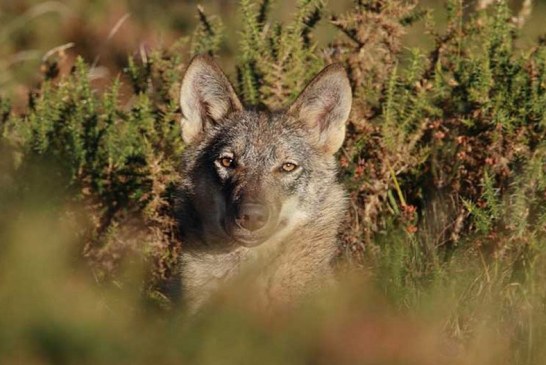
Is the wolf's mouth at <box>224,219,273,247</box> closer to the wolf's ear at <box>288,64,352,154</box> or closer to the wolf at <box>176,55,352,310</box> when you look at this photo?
the wolf at <box>176,55,352,310</box>

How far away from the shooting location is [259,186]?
5.49 meters

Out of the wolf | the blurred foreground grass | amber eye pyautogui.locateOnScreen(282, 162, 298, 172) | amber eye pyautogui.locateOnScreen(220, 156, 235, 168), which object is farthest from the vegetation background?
the blurred foreground grass

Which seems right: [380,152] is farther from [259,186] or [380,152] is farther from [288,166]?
[259,186]

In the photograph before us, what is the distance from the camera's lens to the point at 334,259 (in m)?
5.68

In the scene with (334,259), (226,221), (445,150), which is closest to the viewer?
(226,221)

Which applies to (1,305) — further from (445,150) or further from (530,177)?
(445,150)

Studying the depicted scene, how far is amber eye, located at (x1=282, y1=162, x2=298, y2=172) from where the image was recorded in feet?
18.8

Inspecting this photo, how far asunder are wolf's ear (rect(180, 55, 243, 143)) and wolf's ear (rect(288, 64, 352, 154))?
15.0 inches

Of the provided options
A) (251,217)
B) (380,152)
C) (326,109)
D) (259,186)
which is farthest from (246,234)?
(380,152)

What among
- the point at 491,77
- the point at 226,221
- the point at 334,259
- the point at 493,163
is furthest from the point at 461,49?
the point at 226,221

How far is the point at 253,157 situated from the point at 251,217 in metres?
0.63

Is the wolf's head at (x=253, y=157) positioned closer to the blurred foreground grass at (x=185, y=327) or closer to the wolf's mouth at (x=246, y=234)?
the wolf's mouth at (x=246, y=234)

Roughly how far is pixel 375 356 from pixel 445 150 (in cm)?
392

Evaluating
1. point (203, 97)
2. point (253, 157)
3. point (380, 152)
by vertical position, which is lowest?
point (380, 152)
